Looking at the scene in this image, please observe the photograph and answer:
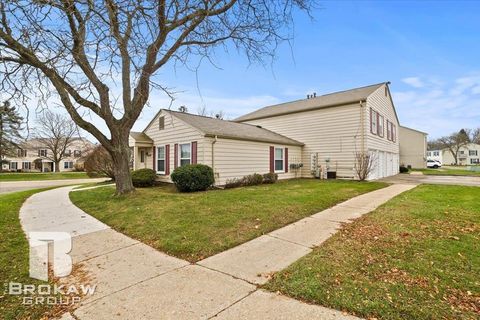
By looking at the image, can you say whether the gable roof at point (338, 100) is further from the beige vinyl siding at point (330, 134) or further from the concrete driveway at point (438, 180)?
the concrete driveway at point (438, 180)

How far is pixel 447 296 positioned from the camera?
2799mm

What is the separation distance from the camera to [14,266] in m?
3.76

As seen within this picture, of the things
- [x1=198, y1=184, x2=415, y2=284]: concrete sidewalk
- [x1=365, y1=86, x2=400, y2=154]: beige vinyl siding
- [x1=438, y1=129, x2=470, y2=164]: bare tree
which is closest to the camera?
[x1=198, y1=184, x2=415, y2=284]: concrete sidewalk

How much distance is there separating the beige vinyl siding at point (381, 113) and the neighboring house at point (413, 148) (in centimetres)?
1152

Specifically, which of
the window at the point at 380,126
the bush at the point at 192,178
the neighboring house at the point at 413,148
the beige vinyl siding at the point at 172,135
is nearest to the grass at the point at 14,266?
the bush at the point at 192,178

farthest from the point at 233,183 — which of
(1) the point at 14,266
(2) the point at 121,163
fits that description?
(1) the point at 14,266

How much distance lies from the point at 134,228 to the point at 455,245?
6.22 meters

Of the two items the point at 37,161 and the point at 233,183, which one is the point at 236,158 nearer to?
the point at 233,183

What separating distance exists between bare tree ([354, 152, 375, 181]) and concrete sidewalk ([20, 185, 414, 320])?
10.3 m

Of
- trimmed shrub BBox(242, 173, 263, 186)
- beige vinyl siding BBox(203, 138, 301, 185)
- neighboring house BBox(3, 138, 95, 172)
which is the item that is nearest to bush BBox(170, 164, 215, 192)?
beige vinyl siding BBox(203, 138, 301, 185)

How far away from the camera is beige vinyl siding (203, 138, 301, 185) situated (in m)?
12.2

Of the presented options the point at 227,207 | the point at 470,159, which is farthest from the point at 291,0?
the point at 470,159

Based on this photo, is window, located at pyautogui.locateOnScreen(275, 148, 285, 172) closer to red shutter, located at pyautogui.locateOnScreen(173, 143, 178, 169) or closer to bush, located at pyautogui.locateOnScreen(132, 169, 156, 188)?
red shutter, located at pyautogui.locateOnScreen(173, 143, 178, 169)

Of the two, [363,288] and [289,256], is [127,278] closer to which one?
[289,256]
